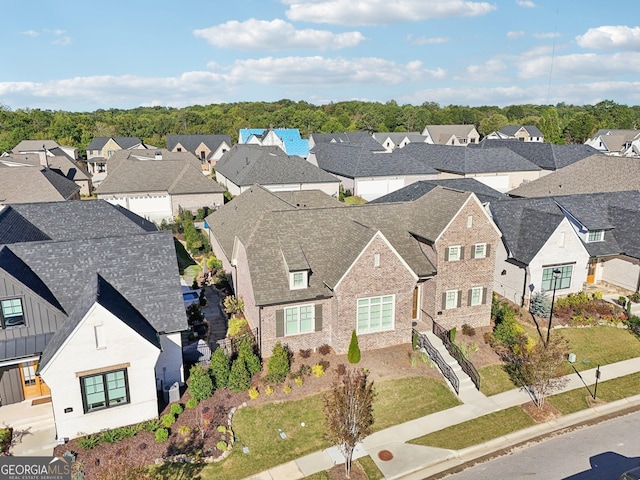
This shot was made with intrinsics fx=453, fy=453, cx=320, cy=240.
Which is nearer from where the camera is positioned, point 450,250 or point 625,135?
point 450,250

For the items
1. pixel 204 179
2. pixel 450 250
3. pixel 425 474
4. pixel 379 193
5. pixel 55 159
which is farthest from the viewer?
pixel 55 159

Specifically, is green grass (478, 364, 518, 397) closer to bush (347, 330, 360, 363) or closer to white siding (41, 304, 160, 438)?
bush (347, 330, 360, 363)

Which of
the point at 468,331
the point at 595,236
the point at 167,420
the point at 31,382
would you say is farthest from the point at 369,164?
the point at 31,382

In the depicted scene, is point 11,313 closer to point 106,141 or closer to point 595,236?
point 595,236

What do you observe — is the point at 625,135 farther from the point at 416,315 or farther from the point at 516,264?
the point at 416,315

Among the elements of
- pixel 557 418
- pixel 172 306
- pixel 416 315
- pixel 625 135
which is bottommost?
pixel 557 418

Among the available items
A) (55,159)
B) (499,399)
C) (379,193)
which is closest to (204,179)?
(379,193)

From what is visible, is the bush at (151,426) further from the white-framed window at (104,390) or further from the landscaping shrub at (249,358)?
the landscaping shrub at (249,358)
